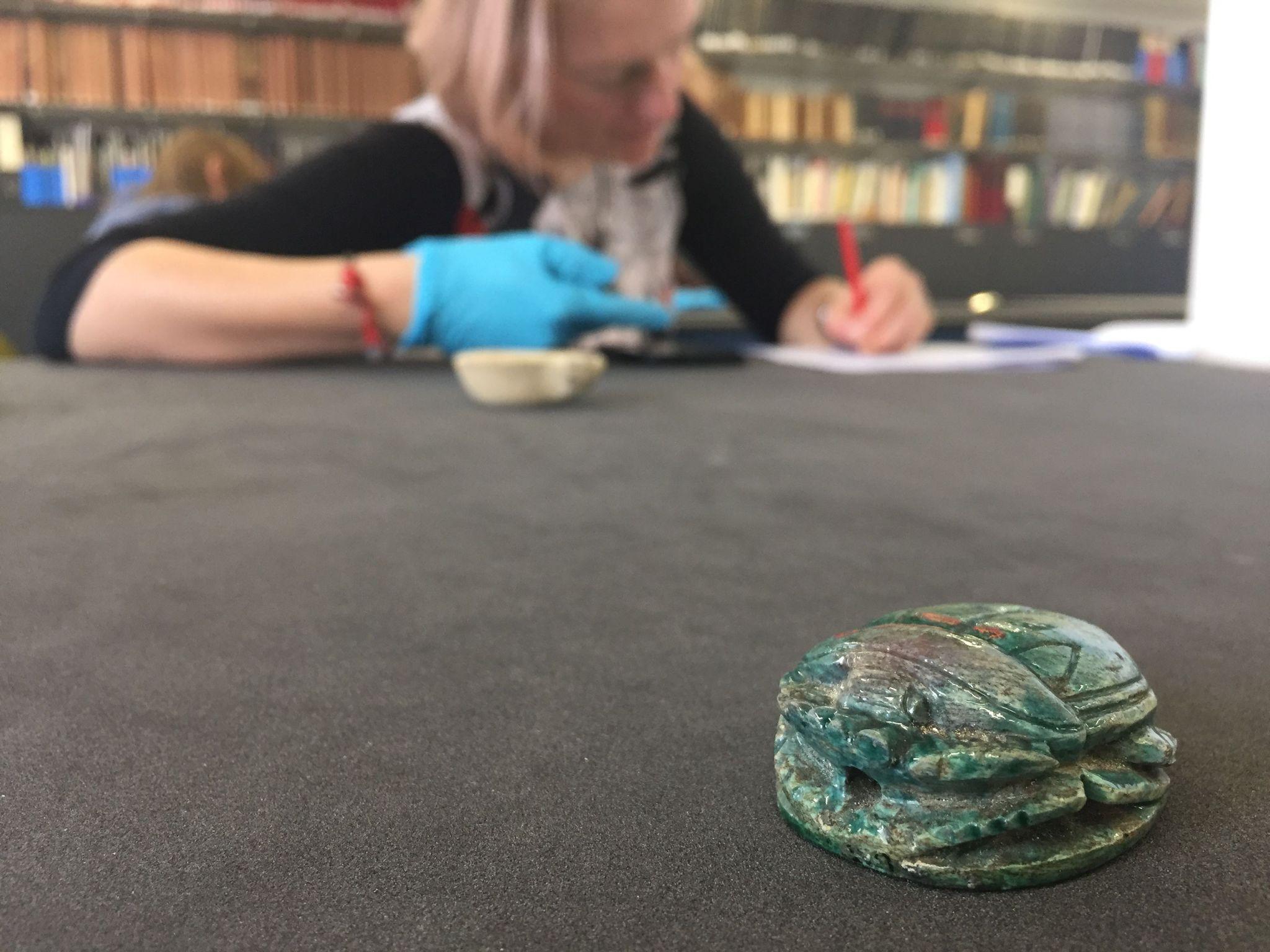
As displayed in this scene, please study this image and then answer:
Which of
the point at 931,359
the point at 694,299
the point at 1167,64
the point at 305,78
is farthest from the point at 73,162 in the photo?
the point at 1167,64

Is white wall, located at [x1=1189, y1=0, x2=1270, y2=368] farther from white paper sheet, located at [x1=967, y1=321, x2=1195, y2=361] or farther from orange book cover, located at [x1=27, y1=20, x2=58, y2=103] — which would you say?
orange book cover, located at [x1=27, y1=20, x2=58, y2=103]

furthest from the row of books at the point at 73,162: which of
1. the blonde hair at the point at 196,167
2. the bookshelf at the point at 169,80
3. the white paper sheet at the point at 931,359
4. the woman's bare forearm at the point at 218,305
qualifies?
the white paper sheet at the point at 931,359

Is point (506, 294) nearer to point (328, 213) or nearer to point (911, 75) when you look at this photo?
point (328, 213)

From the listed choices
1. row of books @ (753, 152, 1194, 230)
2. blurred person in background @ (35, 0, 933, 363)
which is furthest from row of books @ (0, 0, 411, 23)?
blurred person in background @ (35, 0, 933, 363)

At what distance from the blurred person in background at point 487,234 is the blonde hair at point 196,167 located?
112 centimetres

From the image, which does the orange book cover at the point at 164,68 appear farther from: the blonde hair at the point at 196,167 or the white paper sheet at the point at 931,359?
the white paper sheet at the point at 931,359

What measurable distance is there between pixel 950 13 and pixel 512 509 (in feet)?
13.2

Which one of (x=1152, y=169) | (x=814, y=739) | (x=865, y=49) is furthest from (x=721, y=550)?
(x=1152, y=169)

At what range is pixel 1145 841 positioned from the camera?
23 cm

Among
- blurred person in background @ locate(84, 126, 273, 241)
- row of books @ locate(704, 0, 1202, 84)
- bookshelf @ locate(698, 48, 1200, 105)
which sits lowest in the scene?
blurred person in background @ locate(84, 126, 273, 241)

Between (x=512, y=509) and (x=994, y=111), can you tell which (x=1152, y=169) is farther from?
(x=512, y=509)

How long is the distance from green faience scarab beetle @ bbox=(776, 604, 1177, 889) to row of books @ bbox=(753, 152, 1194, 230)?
3.64 m

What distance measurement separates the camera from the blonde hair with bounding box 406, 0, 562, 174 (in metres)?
1.24

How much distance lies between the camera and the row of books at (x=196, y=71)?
307cm
